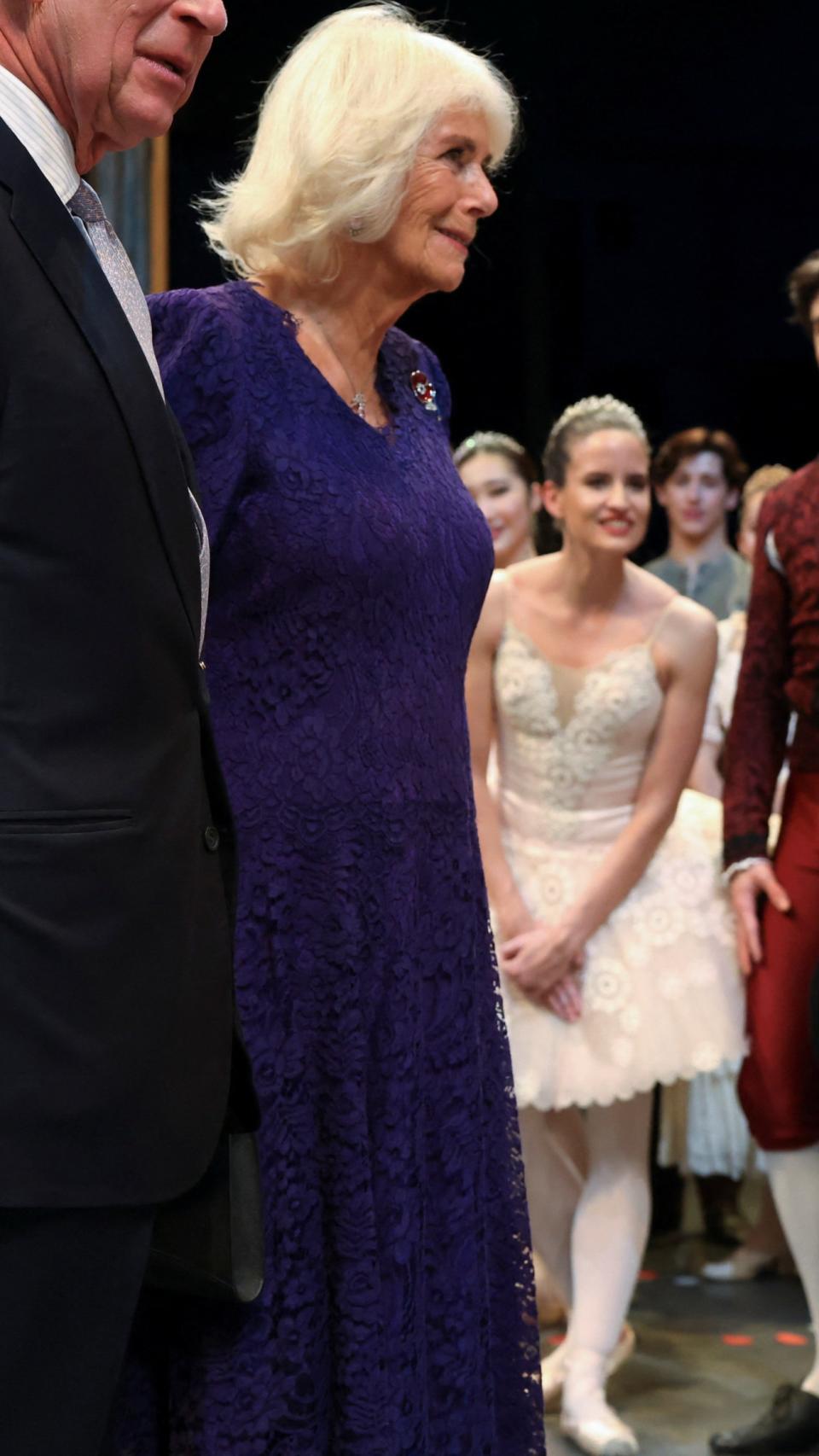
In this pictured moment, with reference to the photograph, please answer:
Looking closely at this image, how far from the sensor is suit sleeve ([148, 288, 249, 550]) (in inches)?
66.6

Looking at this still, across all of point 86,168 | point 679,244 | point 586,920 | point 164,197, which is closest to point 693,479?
point 679,244

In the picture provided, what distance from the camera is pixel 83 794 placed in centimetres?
112

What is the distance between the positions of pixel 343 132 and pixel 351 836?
0.74 meters

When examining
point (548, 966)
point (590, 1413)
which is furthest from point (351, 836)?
point (590, 1413)

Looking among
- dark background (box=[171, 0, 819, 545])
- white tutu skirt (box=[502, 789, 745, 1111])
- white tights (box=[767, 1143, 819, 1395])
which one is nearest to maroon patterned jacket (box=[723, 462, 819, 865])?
white tutu skirt (box=[502, 789, 745, 1111])

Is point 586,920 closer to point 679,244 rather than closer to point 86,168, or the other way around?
point 86,168


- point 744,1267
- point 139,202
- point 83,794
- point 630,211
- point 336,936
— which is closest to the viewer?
point 83,794

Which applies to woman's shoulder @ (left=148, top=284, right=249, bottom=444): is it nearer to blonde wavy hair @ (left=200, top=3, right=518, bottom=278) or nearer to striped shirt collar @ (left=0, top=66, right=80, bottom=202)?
blonde wavy hair @ (left=200, top=3, right=518, bottom=278)

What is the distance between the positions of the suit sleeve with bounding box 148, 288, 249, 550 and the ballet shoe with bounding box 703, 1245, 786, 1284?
2494 mm

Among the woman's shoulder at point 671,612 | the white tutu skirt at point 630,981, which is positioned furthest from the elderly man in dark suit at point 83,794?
the woman's shoulder at point 671,612

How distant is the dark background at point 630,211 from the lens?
495 cm

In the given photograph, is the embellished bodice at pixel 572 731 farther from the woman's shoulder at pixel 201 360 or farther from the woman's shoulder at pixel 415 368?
the woman's shoulder at pixel 201 360

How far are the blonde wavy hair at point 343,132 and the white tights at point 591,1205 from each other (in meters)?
1.63

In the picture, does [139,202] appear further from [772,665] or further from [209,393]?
[209,393]
